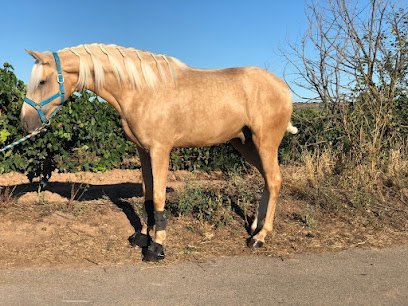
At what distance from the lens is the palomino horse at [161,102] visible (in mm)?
3650

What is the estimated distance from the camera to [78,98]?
622 cm

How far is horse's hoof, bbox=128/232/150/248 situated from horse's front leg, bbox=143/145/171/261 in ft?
0.66

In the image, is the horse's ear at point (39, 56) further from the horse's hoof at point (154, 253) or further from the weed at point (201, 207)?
the weed at point (201, 207)

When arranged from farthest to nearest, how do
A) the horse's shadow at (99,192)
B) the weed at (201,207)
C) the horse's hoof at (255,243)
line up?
the horse's shadow at (99,192) → the weed at (201,207) → the horse's hoof at (255,243)

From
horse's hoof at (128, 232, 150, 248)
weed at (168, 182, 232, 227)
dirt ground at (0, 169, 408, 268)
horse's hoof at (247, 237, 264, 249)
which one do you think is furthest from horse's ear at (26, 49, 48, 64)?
horse's hoof at (247, 237, 264, 249)

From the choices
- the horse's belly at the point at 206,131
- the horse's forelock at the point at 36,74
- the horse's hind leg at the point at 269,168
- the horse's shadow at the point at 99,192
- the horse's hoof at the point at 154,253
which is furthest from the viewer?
the horse's shadow at the point at 99,192

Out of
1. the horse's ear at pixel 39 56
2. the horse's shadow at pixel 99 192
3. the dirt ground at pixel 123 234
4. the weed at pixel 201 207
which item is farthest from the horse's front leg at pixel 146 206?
the horse's ear at pixel 39 56

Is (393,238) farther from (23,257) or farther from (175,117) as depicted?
(23,257)

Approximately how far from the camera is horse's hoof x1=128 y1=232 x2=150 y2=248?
4166 millimetres

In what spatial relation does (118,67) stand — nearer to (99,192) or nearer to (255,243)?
(255,243)

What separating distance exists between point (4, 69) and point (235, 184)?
3747 millimetres

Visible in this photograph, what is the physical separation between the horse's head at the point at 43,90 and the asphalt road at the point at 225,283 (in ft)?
4.60

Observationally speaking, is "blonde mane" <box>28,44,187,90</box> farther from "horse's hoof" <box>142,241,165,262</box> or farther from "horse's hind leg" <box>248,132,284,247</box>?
"horse's hoof" <box>142,241,165,262</box>

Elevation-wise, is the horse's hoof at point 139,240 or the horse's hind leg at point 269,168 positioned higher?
the horse's hind leg at point 269,168
